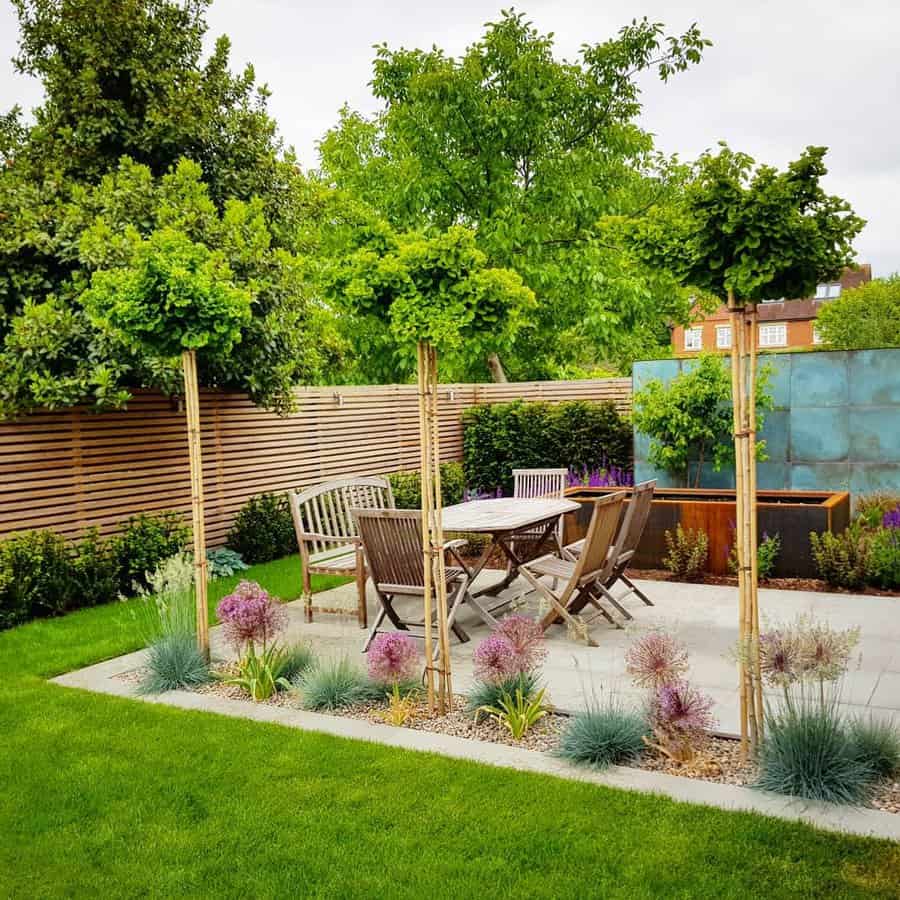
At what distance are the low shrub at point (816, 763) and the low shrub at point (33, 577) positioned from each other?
5.74 metres

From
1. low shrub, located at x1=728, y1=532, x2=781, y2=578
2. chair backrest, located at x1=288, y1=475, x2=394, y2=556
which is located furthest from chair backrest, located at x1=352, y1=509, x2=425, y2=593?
low shrub, located at x1=728, y1=532, x2=781, y2=578

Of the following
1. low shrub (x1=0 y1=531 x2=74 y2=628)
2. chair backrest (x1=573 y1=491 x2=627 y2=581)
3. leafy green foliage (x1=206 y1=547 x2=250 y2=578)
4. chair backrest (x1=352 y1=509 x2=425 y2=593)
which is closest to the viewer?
chair backrest (x1=352 y1=509 x2=425 y2=593)

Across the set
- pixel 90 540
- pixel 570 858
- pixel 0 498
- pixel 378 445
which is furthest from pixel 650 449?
pixel 570 858

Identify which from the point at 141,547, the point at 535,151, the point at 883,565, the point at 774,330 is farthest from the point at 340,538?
the point at 774,330

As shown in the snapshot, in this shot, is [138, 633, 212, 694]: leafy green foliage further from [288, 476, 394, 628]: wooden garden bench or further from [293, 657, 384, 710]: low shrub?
[288, 476, 394, 628]: wooden garden bench

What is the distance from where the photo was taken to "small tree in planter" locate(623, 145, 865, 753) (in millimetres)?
3361

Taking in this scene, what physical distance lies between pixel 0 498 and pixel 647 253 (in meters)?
5.69

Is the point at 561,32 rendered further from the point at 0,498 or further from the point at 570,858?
the point at 570,858

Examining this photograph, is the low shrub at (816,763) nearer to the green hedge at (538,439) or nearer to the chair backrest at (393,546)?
the chair backrest at (393,546)

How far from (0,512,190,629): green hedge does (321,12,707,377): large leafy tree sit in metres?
7.00

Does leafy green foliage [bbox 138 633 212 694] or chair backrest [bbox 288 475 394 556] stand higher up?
chair backrest [bbox 288 475 394 556]

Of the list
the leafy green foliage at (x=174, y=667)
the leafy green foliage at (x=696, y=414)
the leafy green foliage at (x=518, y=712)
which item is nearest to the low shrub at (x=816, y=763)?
the leafy green foliage at (x=518, y=712)

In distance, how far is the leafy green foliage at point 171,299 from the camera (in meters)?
4.80

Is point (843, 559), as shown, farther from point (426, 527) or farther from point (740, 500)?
point (426, 527)
